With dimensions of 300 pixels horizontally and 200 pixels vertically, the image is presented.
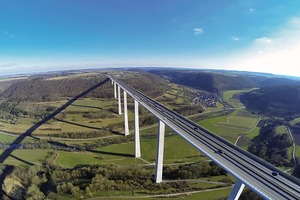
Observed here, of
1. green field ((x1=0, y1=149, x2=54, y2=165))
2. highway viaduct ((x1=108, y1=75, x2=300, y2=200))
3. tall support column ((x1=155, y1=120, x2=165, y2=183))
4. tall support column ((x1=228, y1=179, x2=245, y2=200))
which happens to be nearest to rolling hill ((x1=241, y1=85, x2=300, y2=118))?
tall support column ((x1=155, y1=120, x2=165, y2=183))

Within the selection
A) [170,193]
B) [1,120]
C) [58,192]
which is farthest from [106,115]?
[170,193]

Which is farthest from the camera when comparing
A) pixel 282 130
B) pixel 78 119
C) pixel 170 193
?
pixel 78 119

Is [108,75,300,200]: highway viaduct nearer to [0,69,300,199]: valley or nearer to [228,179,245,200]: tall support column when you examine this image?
[228,179,245,200]: tall support column

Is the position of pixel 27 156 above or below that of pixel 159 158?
below

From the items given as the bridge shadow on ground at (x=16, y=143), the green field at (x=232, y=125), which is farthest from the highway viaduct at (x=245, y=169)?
the green field at (x=232, y=125)

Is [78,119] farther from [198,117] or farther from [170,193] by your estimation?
[170,193]

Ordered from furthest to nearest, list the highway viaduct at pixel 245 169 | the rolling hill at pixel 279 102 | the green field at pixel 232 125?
the rolling hill at pixel 279 102 < the green field at pixel 232 125 < the highway viaduct at pixel 245 169

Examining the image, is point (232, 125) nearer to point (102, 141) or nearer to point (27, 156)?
point (102, 141)

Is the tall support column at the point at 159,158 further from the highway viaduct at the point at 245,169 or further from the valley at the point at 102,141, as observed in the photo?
the highway viaduct at the point at 245,169

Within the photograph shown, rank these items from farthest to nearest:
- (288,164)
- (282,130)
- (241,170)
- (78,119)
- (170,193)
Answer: (78,119) < (282,130) < (288,164) < (170,193) < (241,170)

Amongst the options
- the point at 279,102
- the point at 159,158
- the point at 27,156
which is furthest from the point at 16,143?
the point at 279,102

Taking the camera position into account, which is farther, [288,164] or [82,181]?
[288,164]
